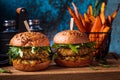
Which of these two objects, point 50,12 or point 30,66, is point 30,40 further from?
point 50,12

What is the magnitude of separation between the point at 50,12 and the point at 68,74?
37.5 inches

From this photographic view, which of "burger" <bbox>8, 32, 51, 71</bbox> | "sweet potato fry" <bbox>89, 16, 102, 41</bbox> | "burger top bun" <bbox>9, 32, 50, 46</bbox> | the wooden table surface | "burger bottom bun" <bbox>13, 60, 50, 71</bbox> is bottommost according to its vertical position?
the wooden table surface

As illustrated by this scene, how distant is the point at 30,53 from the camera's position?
3.90 feet

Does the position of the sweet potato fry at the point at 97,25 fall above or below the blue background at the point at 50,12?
below

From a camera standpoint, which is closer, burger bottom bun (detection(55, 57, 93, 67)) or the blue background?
burger bottom bun (detection(55, 57, 93, 67))

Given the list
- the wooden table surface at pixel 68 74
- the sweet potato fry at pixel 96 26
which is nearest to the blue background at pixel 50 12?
the sweet potato fry at pixel 96 26

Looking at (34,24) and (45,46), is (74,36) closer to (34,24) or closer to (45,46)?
(45,46)

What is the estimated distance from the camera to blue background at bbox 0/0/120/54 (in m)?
2.00

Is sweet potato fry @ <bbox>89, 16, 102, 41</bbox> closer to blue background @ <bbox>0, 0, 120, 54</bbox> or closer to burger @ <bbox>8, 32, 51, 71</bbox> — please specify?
burger @ <bbox>8, 32, 51, 71</bbox>

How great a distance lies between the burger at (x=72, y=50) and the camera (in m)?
1.27

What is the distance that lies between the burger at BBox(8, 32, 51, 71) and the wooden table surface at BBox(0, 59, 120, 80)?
0.11ft

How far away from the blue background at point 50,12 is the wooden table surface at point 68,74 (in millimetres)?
838

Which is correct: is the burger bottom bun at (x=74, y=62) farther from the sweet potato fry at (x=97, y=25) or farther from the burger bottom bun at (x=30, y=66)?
the sweet potato fry at (x=97, y=25)

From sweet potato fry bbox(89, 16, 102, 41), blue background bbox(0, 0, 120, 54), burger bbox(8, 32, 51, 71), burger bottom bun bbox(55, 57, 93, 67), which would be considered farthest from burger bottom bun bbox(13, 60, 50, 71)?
blue background bbox(0, 0, 120, 54)
